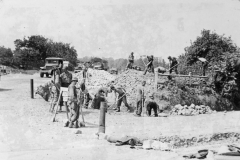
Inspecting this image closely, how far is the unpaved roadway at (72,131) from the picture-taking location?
23.8 feet

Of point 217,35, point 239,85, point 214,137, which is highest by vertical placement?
point 217,35

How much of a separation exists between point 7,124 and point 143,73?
12021 millimetres

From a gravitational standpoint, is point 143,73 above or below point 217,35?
below

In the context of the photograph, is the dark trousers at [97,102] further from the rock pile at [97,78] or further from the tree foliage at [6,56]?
the tree foliage at [6,56]

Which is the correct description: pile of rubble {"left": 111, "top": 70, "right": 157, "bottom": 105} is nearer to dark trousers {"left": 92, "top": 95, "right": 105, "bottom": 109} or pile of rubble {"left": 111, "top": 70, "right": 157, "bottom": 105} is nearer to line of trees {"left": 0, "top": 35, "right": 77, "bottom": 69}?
dark trousers {"left": 92, "top": 95, "right": 105, "bottom": 109}

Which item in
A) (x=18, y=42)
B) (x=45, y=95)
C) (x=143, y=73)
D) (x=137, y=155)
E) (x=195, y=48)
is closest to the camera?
(x=137, y=155)

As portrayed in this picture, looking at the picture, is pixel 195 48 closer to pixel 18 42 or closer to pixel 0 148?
pixel 0 148

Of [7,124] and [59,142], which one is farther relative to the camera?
[7,124]

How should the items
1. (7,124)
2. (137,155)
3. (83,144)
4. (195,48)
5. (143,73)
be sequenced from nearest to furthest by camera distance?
(137,155)
(83,144)
(7,124)
(143,73)
(195,48)

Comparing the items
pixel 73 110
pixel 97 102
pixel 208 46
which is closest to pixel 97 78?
pixel 208 46

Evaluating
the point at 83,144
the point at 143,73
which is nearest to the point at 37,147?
the point at 83,144

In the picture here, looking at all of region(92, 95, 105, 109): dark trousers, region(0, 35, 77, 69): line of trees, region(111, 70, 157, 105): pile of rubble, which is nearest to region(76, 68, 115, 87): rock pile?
region(111, 70, 157, 105): pile of rubble

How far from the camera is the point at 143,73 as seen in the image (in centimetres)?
2056

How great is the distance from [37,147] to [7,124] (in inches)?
109
